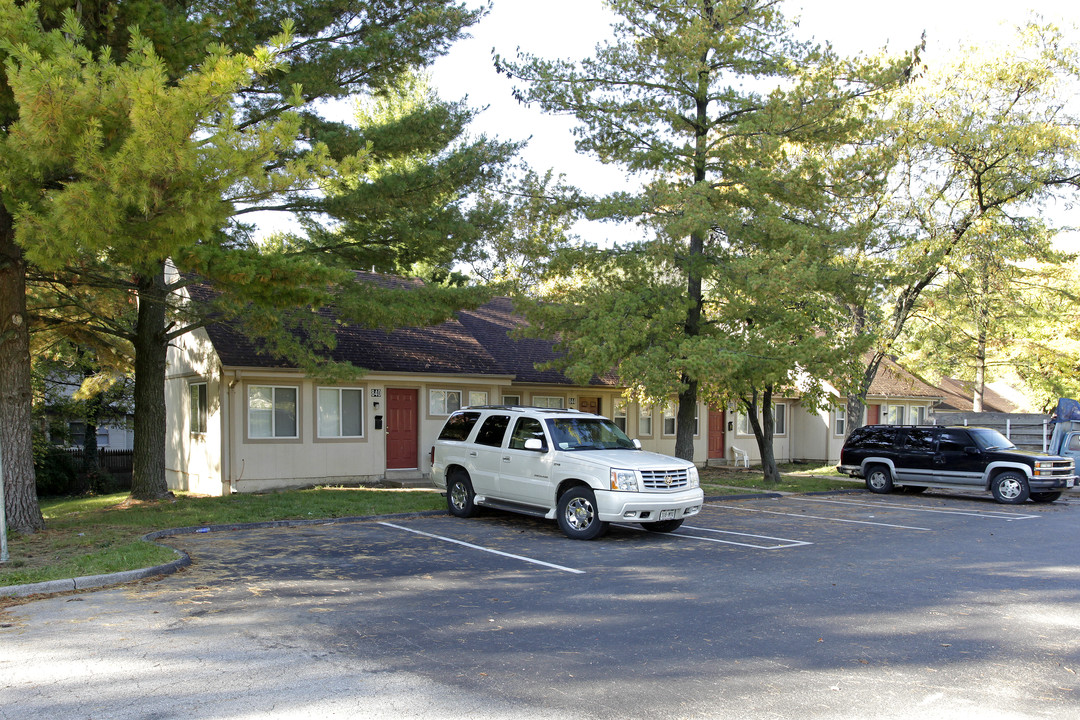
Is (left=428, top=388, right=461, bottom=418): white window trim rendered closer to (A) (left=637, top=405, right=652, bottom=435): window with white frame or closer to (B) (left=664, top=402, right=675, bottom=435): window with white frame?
(A) (left=637, top=405, right=652, bottom=435): window with white frame

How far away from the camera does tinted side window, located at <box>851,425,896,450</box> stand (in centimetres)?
2159

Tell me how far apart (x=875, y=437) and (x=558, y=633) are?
17.5m

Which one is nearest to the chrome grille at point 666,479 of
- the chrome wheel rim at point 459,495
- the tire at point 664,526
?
the tire at point 664,526

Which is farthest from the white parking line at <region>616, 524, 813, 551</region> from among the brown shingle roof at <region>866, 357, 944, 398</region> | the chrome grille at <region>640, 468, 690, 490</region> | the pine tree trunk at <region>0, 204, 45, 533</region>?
the brown shingle roof at <region>866, 357, 944, 398</region>

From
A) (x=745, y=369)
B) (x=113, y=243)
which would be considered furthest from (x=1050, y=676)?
(x=745, y=369)

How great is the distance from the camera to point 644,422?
1094 inches

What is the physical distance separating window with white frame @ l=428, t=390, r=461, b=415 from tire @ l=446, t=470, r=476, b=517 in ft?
25.9

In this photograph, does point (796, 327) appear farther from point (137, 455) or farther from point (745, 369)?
point (137, 455)

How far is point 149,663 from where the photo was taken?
19.8 ft

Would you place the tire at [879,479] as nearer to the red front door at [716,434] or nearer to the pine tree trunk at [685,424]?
the pine tree trunk at [685,424]

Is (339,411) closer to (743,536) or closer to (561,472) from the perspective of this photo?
(561,472)

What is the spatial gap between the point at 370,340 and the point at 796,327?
1113cm

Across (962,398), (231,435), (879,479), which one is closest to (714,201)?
(879,479)

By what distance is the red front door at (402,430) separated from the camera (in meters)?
21.5
